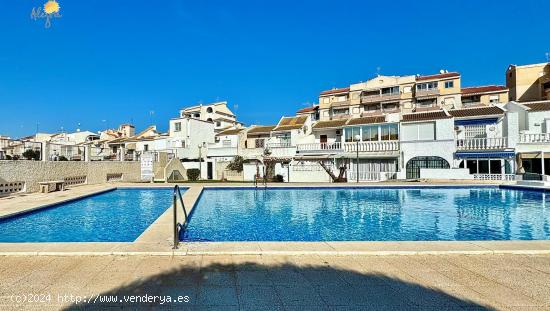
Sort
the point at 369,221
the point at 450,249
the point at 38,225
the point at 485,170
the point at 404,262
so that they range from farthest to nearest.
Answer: the point at 485,170 < the point at 369,221 < the point at 38,225 < the point at 450,249 < the point at 404,262

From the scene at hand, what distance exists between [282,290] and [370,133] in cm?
3107

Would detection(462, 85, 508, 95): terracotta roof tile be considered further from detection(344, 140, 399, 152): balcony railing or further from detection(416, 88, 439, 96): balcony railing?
detection(344, 140, 399, 152): balcony railing

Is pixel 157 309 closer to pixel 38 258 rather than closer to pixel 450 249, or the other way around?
pixel 38 258

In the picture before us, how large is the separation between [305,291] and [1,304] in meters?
4.07

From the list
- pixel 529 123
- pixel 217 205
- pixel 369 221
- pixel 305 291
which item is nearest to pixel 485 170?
pixel 529 123

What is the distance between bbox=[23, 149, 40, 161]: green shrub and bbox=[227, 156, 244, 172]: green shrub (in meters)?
18.1

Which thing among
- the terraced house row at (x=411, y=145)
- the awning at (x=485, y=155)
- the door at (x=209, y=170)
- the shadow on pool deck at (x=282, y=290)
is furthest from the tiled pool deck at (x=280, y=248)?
the door at (x=209, y=170)

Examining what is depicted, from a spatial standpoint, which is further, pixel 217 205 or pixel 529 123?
pixel 529 123

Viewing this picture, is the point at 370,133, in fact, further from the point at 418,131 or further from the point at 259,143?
the point at 259,143

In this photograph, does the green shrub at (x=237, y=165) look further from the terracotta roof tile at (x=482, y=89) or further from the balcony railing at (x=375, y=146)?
the terracotta roof tile at (x=482, y=89)

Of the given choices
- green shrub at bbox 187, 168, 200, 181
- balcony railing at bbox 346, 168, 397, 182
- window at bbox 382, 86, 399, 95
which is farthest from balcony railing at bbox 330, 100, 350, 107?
green shrub at bbox 187, 168, 200, 181

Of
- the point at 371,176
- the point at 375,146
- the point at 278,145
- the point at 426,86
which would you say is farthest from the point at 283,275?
the point at 426,86

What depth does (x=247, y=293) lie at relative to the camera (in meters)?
4.49

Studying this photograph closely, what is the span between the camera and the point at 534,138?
27031 mm
